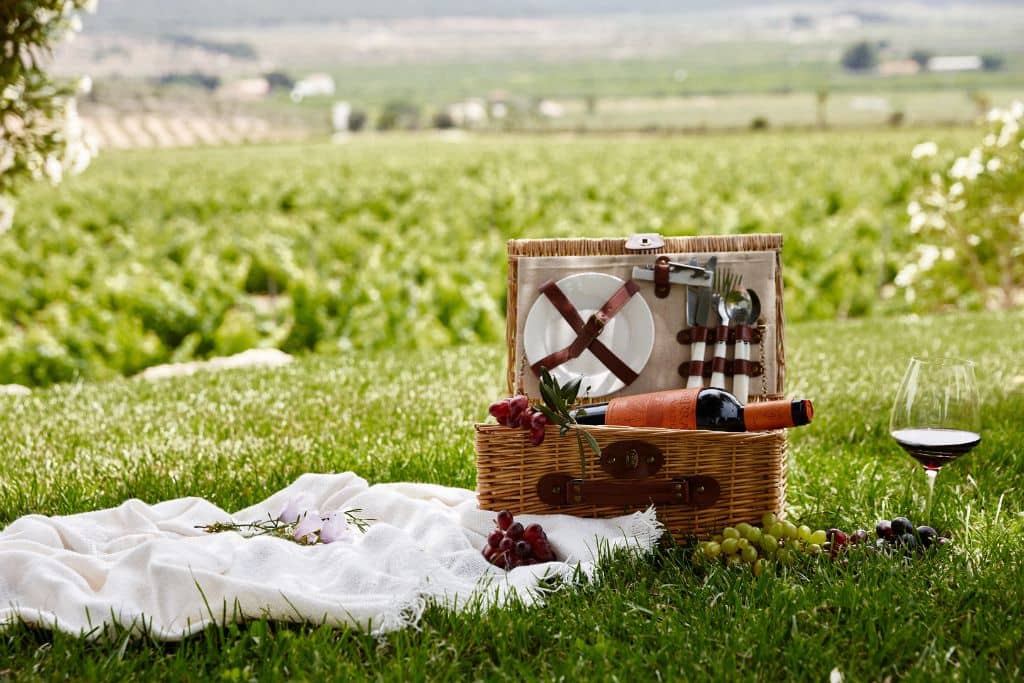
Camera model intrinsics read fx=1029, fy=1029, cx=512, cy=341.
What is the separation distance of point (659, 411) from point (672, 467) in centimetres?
20

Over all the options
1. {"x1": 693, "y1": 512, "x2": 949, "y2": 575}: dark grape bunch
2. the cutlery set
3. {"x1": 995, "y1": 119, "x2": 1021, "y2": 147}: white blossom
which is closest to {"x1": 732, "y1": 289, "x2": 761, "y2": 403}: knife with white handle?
the cutlery set

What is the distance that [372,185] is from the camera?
24844 mm

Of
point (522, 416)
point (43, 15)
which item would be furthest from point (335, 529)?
point (43, 15)

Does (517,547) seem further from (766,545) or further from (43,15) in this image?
(43,15)

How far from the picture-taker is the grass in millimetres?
2582

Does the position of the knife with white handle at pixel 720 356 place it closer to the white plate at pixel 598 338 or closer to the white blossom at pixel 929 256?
the white plate at pixel 598 338

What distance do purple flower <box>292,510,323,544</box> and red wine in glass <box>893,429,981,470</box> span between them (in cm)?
183

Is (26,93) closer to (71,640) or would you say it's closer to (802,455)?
(71,640)

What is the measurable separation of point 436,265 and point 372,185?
42.7 ft

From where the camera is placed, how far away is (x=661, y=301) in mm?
3984

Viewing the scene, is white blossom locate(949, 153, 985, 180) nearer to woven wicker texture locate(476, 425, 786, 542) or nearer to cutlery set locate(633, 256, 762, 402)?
cutlery set locate(633, 256, 762, 402)

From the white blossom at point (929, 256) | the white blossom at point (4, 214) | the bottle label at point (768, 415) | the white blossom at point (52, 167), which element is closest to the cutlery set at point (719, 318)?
the bottle label at point (768, 415)

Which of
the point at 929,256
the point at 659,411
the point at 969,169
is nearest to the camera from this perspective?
the point at 659,411

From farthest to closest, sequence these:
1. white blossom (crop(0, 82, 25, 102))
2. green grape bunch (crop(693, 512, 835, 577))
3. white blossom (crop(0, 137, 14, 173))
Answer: white blossom (crop(0, 137, 14, 173)) → white blossom (crop(0, 82, 25, 102)) → green grape bunch (crop(693, 512, 835, 577))
